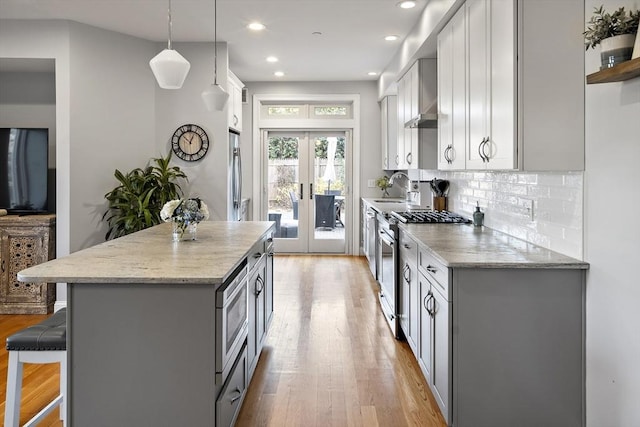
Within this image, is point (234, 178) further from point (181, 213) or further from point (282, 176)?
point (181, 213)

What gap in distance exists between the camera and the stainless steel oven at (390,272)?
3.79 metres

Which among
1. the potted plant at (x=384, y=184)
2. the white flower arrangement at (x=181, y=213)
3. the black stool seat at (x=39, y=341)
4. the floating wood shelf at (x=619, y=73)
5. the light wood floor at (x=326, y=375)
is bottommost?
the light wood floor at (x=326, y=375)

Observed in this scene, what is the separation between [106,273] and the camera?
1923 mm

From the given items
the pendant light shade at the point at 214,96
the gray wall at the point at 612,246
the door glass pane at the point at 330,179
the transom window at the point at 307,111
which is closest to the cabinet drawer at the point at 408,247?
the gray wall at the point at 612,246

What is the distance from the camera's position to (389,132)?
6.61 meters

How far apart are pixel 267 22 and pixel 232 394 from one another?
142 inches

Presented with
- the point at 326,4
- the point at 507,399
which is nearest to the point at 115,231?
the point at 326,4

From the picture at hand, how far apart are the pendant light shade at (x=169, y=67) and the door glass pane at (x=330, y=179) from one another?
502cm

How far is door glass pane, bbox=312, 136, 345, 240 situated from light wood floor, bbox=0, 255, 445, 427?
2.98 m

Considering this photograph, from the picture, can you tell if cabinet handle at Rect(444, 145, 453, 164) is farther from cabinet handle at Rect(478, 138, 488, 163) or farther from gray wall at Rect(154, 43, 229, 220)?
gray wall at Rect(154, 43, 229, 220)

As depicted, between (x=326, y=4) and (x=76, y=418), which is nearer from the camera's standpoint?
(x=76, y=418)

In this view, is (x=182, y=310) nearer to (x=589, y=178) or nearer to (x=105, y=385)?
(x=105, y=385)

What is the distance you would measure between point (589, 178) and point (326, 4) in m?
2.82

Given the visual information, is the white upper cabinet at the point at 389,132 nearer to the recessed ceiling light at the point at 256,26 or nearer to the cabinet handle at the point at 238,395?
the recessed ceiling light at the point at 256,26
